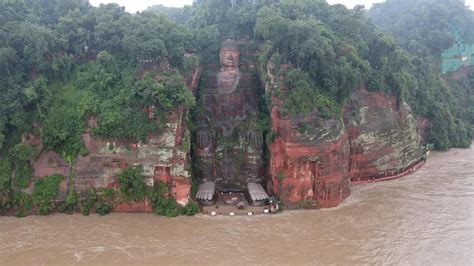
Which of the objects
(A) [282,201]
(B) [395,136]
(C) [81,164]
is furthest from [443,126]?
(C) [81,164]

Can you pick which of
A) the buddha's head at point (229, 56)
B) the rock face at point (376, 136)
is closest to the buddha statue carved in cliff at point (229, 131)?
the buddha's head at point (229, 56)

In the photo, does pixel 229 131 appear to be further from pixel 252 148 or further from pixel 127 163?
pixel 127 163

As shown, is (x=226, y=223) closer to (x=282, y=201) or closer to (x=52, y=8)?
(x=282, y=201)

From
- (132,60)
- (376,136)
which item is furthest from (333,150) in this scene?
(132,60)

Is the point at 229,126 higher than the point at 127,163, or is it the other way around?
the point at 229,126

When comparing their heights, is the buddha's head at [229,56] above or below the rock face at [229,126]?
above

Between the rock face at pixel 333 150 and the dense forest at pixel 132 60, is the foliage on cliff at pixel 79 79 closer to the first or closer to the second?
the dense forest at pixel 132 60
